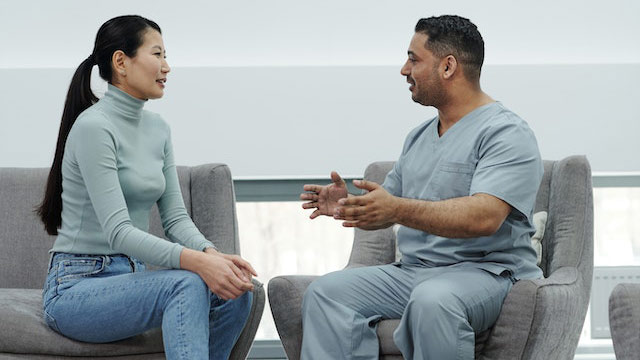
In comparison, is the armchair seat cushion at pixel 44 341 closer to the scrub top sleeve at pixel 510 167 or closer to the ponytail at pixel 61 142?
the ponytail at pixel 61 142

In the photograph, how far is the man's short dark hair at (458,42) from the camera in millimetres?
2557

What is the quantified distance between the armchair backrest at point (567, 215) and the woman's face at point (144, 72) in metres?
0.90

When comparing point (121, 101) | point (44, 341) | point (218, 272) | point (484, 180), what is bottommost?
point (44, 341)

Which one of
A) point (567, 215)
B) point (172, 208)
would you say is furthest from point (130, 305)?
point (567, 215)

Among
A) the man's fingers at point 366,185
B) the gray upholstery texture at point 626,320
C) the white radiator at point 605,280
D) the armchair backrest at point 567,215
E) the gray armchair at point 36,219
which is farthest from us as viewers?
the white radiator at point 605,280

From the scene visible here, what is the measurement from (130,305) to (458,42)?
46.2 inches

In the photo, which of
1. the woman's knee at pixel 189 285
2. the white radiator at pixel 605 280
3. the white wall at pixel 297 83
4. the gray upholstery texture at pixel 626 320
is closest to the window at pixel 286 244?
the white wall at pixel 297 83

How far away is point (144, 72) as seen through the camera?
247 centimetres

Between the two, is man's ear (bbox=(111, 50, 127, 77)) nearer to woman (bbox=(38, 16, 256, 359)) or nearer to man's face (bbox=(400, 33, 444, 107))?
woman (bbox=(38, 16, 256, 359))

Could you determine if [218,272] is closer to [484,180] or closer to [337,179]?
[337,179]

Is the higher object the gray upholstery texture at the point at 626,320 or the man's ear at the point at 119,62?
the man's ear at the point at 119,62

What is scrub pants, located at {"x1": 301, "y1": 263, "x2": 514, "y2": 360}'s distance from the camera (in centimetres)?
221

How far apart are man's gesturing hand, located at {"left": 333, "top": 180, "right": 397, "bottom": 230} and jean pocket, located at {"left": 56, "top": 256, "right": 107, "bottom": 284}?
0.67 meters

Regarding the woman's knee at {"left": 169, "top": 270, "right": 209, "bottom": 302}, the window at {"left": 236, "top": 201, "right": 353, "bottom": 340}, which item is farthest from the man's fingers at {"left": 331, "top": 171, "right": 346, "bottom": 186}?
the window at {"left": 236, "top": 201, "right": 353, "bottom": 340}
